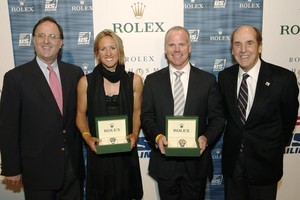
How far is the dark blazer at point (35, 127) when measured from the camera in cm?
238

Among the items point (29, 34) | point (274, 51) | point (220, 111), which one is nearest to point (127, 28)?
point (29, 34)

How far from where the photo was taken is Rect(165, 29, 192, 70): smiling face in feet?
8.05

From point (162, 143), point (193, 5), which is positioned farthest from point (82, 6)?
point (162, 143)

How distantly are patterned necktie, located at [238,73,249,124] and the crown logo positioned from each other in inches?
55.3

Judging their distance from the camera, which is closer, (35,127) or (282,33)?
(35,127)

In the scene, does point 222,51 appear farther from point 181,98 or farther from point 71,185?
point 71,185

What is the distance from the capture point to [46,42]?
244cm

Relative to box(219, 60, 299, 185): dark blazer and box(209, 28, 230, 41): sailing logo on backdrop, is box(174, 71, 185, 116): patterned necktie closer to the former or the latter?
box(219, 60, 299, 185): dark blazer

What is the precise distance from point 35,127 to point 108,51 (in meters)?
0.94

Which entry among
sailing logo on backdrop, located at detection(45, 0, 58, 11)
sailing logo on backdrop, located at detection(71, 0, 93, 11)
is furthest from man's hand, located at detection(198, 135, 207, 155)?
sailing logo on backdrop, located at detection(45, 0, 58, 11)

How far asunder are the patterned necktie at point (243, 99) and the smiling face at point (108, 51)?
1.19 m

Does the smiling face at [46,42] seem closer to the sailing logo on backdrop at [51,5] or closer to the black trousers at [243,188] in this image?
the sailing logo on backdrop at [51,5]

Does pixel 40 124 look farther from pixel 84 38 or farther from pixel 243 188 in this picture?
pixel 243 188

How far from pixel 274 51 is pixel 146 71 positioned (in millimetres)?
1551
